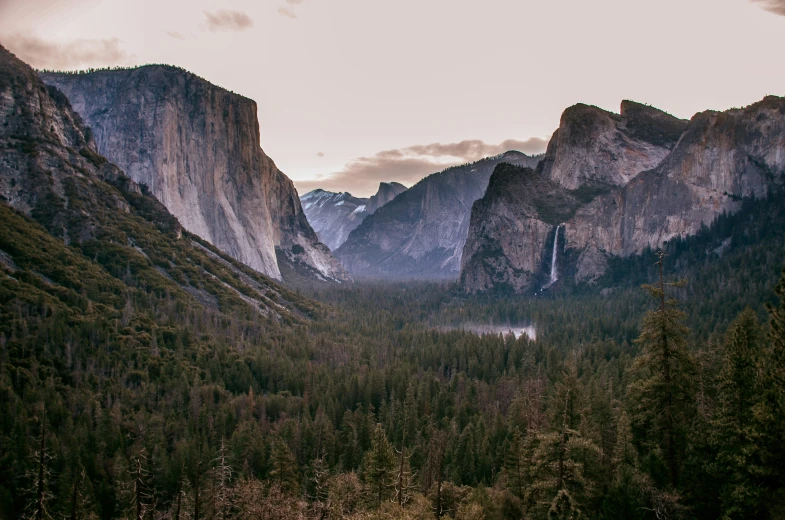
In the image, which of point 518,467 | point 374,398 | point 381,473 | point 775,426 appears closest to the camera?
point 775,426

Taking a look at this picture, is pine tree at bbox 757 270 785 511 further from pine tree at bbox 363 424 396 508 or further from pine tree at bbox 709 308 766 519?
pine tree at bbox 363 424 396 508

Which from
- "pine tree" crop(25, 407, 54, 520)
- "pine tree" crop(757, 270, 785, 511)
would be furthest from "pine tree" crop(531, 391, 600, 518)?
"pine tree" crop(25, 407, 54, 520)

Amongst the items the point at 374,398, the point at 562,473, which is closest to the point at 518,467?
the point at 562,473

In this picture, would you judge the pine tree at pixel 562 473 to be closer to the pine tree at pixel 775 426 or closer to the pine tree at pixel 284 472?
the pine tree at pixel 775 426

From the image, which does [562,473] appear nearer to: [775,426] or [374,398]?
[775,426]

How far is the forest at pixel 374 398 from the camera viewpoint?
89.1 feet

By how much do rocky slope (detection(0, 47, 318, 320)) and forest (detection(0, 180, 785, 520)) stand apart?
81cm

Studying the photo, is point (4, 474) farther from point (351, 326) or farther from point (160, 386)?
point (351, 326)

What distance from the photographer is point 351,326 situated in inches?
5950

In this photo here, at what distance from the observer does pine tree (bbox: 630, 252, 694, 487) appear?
26625 mm

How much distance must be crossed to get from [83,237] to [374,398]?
8073 cm

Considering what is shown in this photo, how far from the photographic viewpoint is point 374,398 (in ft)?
280

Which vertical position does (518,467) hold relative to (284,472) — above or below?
above

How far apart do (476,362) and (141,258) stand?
79.6 metres
